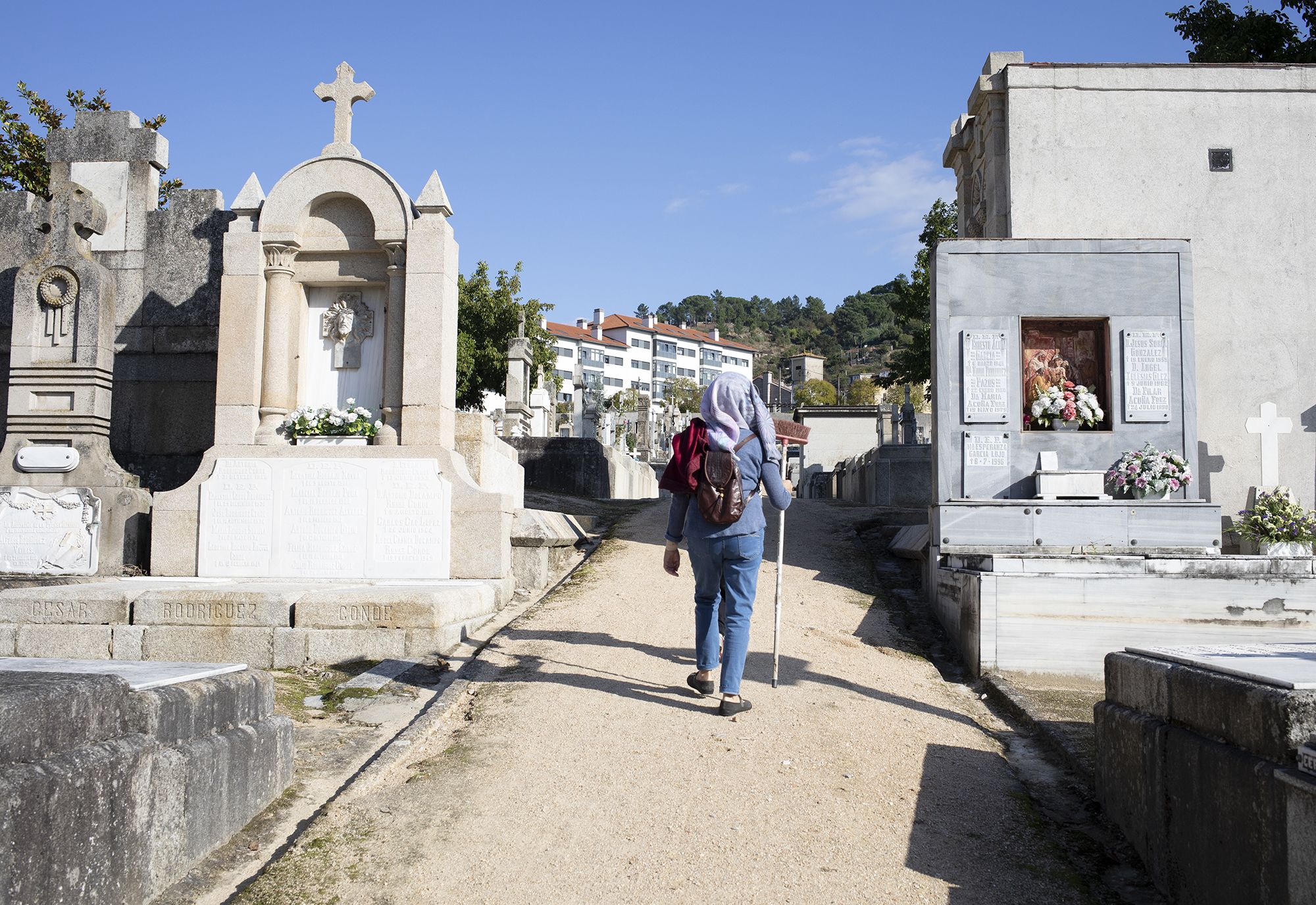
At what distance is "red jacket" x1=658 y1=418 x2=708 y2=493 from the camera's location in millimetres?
5559

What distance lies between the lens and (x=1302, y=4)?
1925 cm

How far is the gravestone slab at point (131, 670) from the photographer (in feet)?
10.5

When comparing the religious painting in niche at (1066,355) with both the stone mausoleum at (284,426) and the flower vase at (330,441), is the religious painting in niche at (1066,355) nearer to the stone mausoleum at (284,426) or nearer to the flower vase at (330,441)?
the stone mausoleum at (284,426)

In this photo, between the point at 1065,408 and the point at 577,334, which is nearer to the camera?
the point at 1065,408

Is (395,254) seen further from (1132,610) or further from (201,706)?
(1132,610)

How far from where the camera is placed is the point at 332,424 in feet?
32.1

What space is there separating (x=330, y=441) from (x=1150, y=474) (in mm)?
7939

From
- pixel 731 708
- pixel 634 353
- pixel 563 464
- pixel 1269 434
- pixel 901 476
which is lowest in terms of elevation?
pixel 731 708

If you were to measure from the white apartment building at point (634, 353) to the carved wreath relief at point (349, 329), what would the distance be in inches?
3088

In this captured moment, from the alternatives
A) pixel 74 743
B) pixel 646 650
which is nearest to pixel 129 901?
pixel 74 743

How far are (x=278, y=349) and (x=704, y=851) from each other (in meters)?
7.98

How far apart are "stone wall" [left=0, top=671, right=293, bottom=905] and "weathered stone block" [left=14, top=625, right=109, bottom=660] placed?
13.6 ft

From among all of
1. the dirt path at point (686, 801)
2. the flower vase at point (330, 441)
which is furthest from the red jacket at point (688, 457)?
the flower vase at point (330, 441)

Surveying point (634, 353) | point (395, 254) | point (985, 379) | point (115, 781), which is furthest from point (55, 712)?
point (634, 353)
